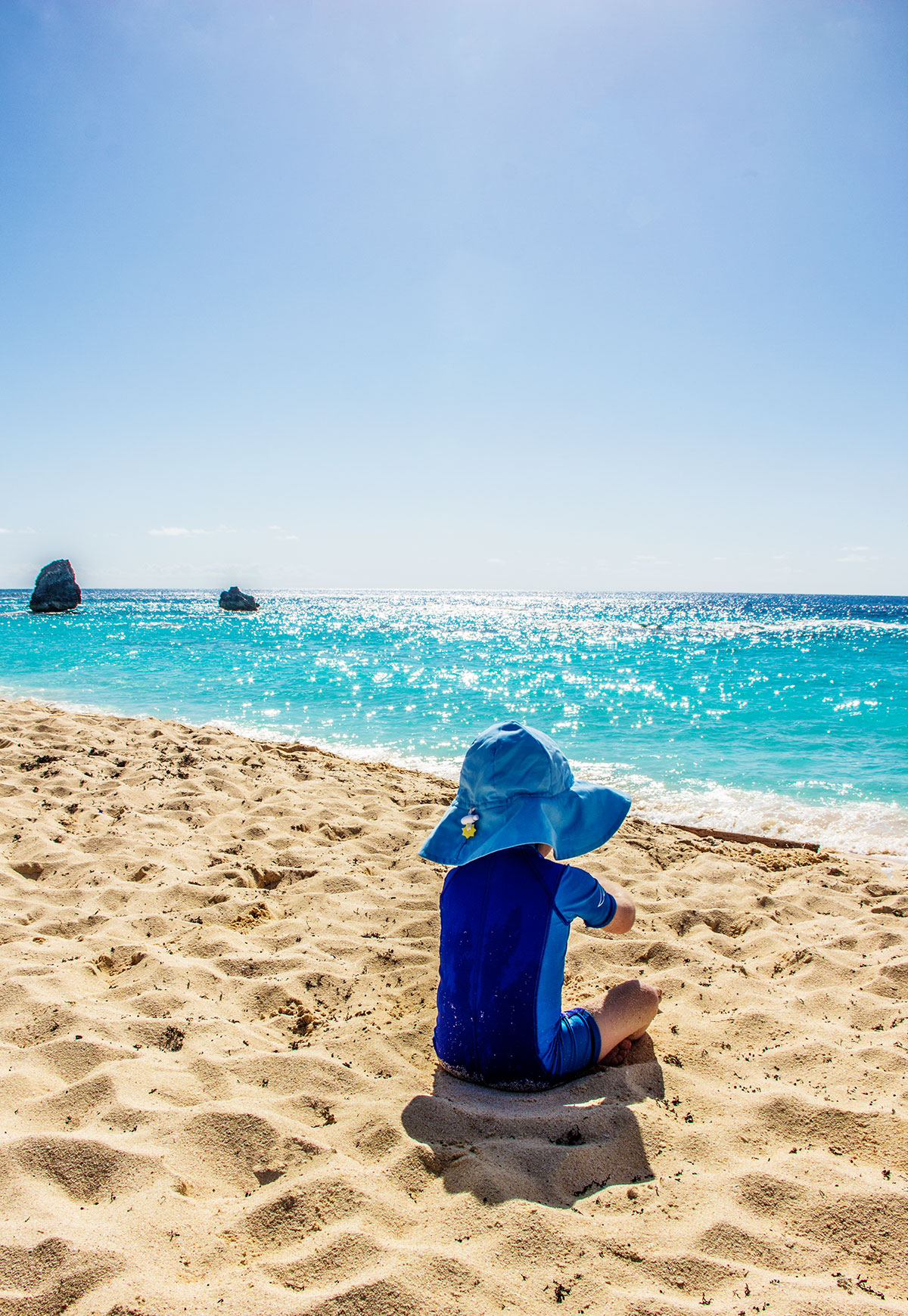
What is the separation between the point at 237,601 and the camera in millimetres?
80688

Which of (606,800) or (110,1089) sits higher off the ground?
(606,800)

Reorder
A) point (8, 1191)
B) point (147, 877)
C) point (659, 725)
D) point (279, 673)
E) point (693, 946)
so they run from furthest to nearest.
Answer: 1. point (279, 673)
2. point (659, 725)
3. point (147, 877)
4. point (693, 946)
5. point (8, 1191)

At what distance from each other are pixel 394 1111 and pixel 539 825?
1.11 meters

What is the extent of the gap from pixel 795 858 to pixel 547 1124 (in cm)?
410

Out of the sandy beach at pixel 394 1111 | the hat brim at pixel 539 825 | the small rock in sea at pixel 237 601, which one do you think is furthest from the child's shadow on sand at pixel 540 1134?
the small rock in sea at pixel 237 601

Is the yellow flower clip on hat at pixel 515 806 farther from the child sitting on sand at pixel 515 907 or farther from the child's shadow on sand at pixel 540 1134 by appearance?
the child's shadow on sand at pixel 540 1134

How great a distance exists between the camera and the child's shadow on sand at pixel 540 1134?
204cm

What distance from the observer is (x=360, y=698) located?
1631 cm

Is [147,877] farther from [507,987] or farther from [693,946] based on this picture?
[693,946]

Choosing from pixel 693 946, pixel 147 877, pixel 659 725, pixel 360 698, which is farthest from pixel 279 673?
pixel 693 946

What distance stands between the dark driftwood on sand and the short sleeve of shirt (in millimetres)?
4104

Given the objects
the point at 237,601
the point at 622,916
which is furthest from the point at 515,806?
the point at 237,601

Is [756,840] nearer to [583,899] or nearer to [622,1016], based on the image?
[622,1016]

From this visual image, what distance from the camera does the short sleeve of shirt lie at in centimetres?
248
